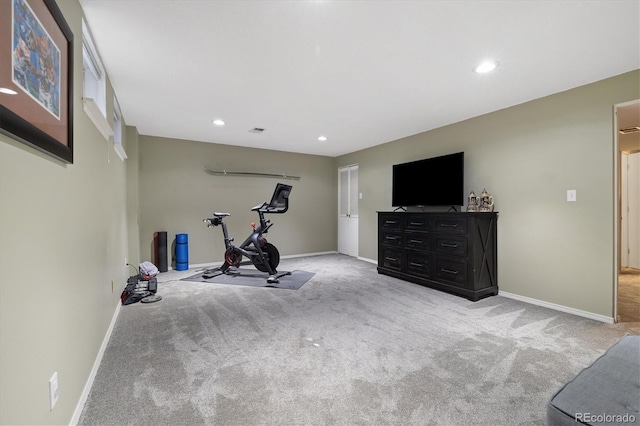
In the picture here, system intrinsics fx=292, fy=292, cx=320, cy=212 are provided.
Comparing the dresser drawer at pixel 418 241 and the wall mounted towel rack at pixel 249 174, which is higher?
the wall mounted towel rack at pixel 249 174

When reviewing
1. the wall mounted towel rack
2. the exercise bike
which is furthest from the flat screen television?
the wall mounted towel rack

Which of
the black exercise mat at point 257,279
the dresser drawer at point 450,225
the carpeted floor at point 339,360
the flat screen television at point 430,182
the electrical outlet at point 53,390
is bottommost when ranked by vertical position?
the carpeted floor at point 339,360

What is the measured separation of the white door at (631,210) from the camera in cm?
495

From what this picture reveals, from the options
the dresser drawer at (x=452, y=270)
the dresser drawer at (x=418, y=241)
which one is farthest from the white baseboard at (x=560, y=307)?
the dresser drawer at (x=418, y=241)

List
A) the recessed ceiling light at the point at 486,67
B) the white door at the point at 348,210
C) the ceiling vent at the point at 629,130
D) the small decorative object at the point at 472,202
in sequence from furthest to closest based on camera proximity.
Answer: the white door at the point at 348,210
the ceiling vent at the point at 629,130
the small decorative object at the point at 472,202
the recessed ceiling light at the point at 486,67

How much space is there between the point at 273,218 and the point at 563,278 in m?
4.88

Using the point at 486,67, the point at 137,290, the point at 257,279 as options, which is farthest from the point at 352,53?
the point at 137,290

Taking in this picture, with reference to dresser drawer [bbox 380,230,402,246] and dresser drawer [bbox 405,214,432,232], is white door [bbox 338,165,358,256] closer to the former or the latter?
→ dresser drawer [bbox 380,230,402,246]

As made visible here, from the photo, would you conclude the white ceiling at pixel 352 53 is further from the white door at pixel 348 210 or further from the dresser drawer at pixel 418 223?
the white door at pixel 348 210

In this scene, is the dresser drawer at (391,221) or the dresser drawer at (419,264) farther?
the dresser drawer at (391,221)

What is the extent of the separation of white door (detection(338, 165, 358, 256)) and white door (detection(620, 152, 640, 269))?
472cm

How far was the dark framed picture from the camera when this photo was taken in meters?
0.90

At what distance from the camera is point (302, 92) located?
10.6ft

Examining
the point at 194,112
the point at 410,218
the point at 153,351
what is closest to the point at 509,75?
the point at 410,218
